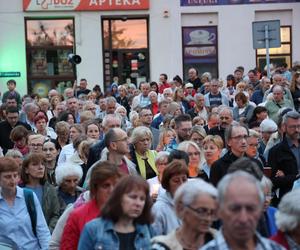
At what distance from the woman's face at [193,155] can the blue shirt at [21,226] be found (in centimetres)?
210

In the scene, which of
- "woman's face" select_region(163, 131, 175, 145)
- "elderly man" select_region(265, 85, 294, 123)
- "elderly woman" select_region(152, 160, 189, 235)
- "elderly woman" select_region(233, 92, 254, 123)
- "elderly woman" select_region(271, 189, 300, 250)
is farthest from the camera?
"elderly woman" select_region(233, 92, 254, 123)

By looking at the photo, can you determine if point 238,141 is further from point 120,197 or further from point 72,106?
point 72,106

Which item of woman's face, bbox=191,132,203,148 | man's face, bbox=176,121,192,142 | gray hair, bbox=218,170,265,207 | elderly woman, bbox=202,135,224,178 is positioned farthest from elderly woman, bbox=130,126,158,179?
gray hair, bbox=218,170,265,207

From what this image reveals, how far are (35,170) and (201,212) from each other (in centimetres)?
390

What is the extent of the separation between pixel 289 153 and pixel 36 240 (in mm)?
3276

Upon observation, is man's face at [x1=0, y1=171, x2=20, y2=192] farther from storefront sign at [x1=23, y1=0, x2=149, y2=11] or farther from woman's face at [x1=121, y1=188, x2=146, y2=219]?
storefront sign at [x1=23, y1=0, x2=149, y2=11]

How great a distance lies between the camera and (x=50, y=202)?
26.2 ft

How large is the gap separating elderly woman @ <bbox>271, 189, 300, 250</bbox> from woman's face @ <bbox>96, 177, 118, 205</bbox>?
145cm

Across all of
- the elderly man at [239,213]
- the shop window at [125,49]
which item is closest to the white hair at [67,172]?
the elderly man at [239,213]

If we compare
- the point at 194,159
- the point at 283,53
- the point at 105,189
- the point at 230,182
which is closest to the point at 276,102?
the point at 194,159

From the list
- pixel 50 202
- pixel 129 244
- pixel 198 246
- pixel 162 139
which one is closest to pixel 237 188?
pixel 198 246

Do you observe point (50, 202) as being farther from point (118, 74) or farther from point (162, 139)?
point (118, 74)

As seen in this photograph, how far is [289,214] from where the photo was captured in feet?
16.1

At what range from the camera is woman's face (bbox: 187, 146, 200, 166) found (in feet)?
28.6
